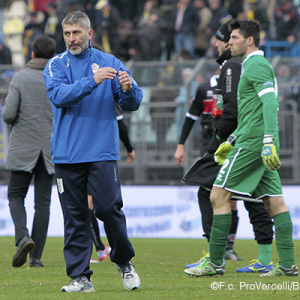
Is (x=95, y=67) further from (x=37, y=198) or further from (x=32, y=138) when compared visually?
(x=37, y=198)

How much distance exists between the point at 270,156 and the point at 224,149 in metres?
0.69

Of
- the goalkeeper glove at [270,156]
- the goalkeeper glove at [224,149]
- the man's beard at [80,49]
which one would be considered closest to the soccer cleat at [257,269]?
the goalkeeper glove at [224,149]

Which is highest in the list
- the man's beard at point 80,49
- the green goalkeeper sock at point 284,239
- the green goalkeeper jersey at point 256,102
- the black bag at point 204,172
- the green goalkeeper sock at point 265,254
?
the man's beard at point 80,49

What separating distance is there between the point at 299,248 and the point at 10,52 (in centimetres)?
1186

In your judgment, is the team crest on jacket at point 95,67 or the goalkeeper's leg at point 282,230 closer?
the team crest on jacket at point 95,67

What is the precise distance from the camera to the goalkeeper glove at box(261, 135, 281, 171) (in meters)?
5.96

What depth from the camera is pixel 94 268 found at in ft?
24.6

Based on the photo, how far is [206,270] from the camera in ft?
21.3

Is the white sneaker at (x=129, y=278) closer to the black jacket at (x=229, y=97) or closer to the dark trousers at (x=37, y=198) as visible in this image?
the black jacket at (x=229, y=97)

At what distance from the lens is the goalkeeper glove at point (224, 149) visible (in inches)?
257

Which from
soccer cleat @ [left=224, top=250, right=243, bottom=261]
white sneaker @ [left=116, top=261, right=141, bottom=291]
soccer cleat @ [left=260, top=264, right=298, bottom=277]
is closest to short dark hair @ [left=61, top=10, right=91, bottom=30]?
white sneaker @ [left=116, top=261, right=141, bottom=291]

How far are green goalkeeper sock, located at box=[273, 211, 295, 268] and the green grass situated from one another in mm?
229

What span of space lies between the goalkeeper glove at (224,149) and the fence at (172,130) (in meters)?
6.56

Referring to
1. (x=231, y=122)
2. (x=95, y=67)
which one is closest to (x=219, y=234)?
(x=231, y=122)
